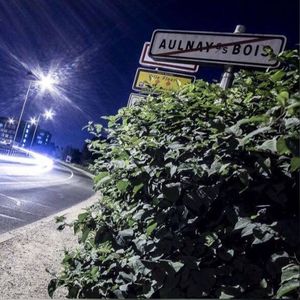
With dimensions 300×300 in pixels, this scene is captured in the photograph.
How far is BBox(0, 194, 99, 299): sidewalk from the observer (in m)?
5.10

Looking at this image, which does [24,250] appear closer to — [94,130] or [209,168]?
[94,130]

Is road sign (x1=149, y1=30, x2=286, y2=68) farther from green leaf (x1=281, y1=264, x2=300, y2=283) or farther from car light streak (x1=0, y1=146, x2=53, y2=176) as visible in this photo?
car light streak (x1=0, y1=146, x2=53, y2=176)

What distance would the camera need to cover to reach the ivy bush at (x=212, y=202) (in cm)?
154

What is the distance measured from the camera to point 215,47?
2895 millimetres

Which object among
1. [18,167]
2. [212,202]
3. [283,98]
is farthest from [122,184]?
[18,167]

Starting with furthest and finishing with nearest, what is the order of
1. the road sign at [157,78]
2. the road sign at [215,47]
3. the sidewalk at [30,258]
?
the sidewalk at [30,258], the road sign at [157,78], the road sign at [215,47]

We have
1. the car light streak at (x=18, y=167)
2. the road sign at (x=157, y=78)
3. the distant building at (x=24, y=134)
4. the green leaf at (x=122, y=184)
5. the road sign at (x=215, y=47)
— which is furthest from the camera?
the distant building at (x=24, y=134)

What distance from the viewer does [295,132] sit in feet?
4.80

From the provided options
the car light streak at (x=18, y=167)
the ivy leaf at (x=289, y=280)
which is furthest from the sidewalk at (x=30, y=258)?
the car light streak at (x=18, y=167)

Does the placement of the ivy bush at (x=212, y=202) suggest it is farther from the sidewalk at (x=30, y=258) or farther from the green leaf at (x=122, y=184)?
the sidewalk at (x=30, y=258)

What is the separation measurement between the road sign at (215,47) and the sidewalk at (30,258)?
7.32ft

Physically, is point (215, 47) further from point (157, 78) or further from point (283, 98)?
point (157, 78)

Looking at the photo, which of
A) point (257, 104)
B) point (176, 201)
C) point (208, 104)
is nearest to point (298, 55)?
point (257, 104)

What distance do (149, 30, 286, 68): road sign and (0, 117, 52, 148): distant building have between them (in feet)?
305
